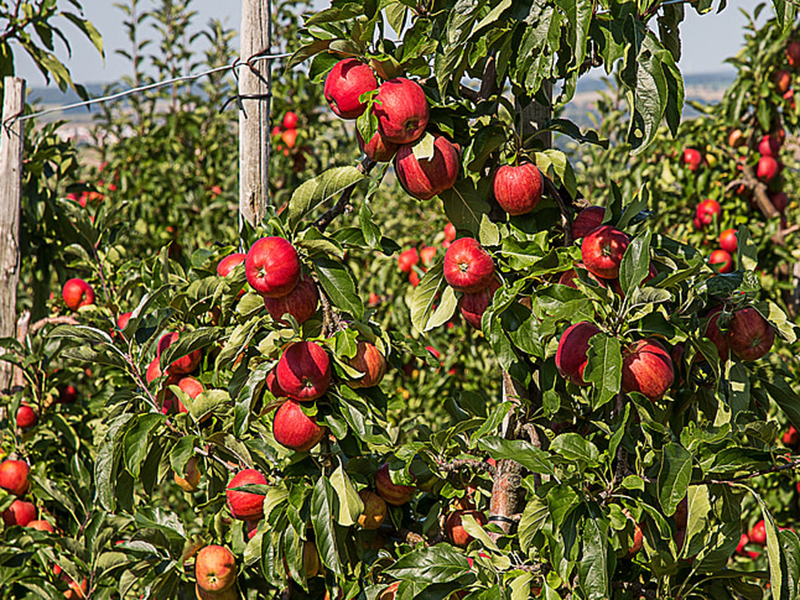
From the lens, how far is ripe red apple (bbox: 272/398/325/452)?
121 centimetres

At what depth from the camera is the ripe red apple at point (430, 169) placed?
1.18m

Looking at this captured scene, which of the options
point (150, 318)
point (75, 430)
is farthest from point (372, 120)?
point (75, 430)

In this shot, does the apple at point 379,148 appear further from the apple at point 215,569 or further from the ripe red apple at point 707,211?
the ripe red apple at point 707,211

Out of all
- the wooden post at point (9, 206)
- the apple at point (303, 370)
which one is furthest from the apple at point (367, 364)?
the wooden post at point (9, 206)

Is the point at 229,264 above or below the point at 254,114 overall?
below

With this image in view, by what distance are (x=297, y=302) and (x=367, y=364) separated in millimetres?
158

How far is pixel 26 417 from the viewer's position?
87.5 inches

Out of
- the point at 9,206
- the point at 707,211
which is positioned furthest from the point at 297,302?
the point at 707,211

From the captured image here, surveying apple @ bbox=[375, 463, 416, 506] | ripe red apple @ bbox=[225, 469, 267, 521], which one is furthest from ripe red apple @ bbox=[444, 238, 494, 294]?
ripe red apple @ bbox=[225, 469, 267, 521]

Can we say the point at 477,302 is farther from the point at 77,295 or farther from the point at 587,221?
the point at 77,295

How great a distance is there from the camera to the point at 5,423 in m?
2.25

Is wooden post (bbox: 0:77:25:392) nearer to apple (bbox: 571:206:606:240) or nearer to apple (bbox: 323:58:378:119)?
apple (bbox: 323:58:378:119)

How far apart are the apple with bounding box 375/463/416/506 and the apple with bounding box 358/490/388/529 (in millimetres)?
13

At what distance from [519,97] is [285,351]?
58 centimetres
